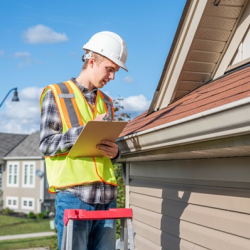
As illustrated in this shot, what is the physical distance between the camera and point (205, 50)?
15.3ft

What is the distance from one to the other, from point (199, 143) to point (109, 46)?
0.87 m

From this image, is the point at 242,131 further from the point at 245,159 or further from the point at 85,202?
the point at 85,202

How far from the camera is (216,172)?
3672 mm

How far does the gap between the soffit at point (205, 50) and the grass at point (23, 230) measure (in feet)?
25.6

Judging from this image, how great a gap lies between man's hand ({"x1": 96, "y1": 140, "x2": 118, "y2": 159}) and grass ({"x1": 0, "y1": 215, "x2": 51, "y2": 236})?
2001 cm

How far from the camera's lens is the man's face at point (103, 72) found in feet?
10.9

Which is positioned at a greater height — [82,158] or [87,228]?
[82,158]

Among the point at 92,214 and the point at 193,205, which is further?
the point at 193,205

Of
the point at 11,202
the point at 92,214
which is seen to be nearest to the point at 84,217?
the point at 92,214

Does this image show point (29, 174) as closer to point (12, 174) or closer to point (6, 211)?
point (12, 174)

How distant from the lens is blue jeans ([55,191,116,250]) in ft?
10.2

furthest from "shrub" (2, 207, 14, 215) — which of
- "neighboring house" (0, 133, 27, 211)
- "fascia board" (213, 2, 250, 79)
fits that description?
"fascia board" (213, 2, 250, 79)

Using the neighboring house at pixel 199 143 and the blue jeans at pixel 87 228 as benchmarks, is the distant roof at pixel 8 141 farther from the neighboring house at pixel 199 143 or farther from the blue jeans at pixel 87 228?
the blue jeans at pixel 87 228

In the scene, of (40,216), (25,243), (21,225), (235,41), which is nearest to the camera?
(235,41)
